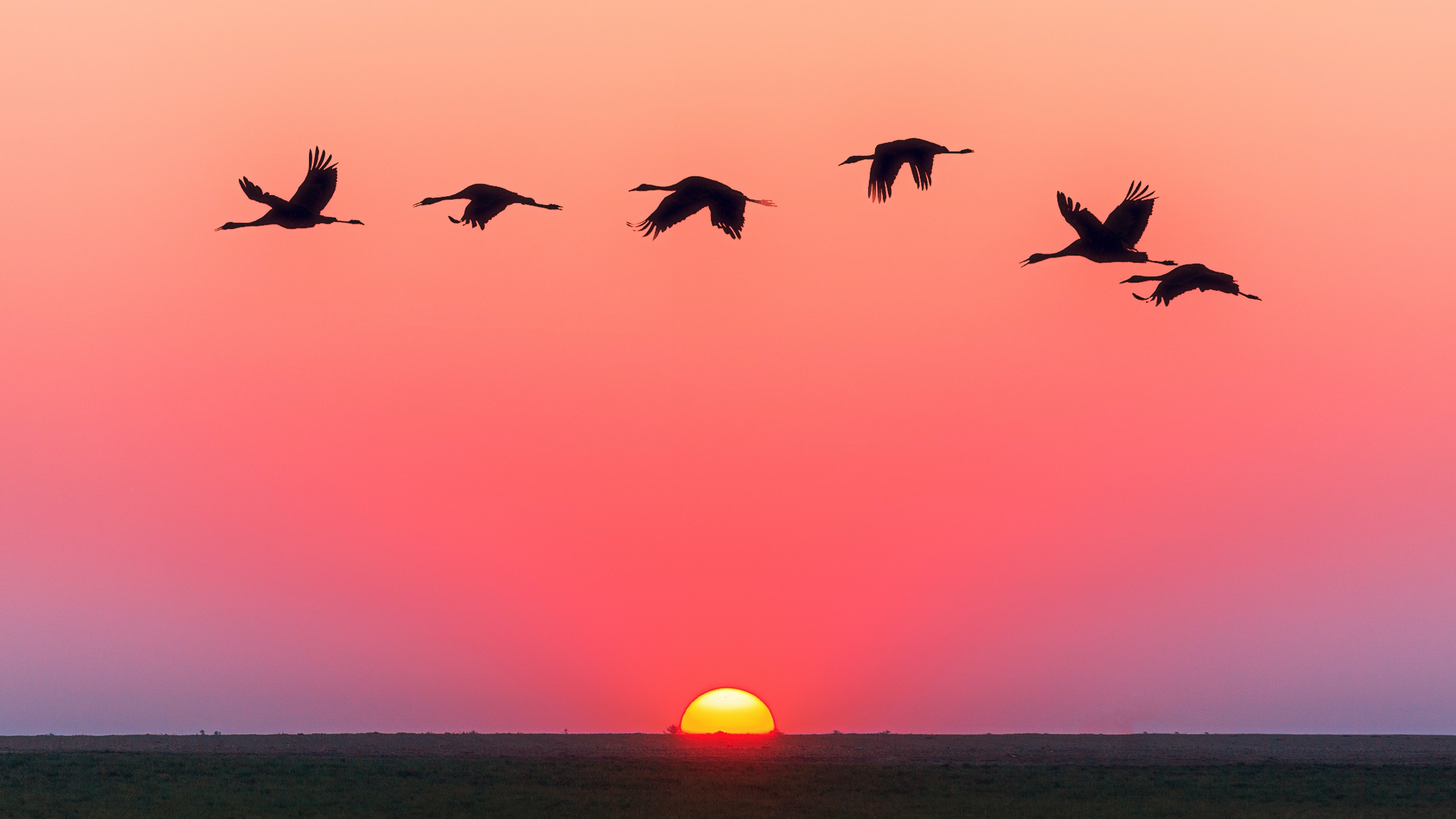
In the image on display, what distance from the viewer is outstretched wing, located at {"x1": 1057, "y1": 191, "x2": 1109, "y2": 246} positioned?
18938 mm

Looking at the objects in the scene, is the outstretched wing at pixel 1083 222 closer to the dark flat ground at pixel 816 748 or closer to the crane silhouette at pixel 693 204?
the crane silhouette at pixel 693 204

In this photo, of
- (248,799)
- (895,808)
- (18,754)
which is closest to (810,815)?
(895,808)

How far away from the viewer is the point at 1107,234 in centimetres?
1916

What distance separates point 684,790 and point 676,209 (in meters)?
35.7

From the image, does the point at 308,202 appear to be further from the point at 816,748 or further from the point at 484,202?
the point at 816,748

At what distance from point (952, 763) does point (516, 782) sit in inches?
910

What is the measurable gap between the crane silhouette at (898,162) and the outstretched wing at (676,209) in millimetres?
2104

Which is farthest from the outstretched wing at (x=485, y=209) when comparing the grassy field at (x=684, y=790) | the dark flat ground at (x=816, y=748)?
the dark flat ground at (x=816, y=748)

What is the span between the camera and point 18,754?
7112 centimetres

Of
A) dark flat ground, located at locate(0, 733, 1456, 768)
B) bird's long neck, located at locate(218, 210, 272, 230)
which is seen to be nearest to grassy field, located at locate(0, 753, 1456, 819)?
dark flat ground, located at locate(0, 733, 1456, 768)

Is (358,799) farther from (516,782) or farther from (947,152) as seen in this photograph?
(947,152)

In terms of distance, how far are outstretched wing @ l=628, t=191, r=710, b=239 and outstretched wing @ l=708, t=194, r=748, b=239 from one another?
22 centimetres

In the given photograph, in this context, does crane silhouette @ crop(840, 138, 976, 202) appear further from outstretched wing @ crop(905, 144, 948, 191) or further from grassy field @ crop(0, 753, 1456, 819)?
grassy field @ crop(0, 753, 1456, 819)

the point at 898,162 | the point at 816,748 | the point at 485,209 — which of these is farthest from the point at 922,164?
the point at 816,748
